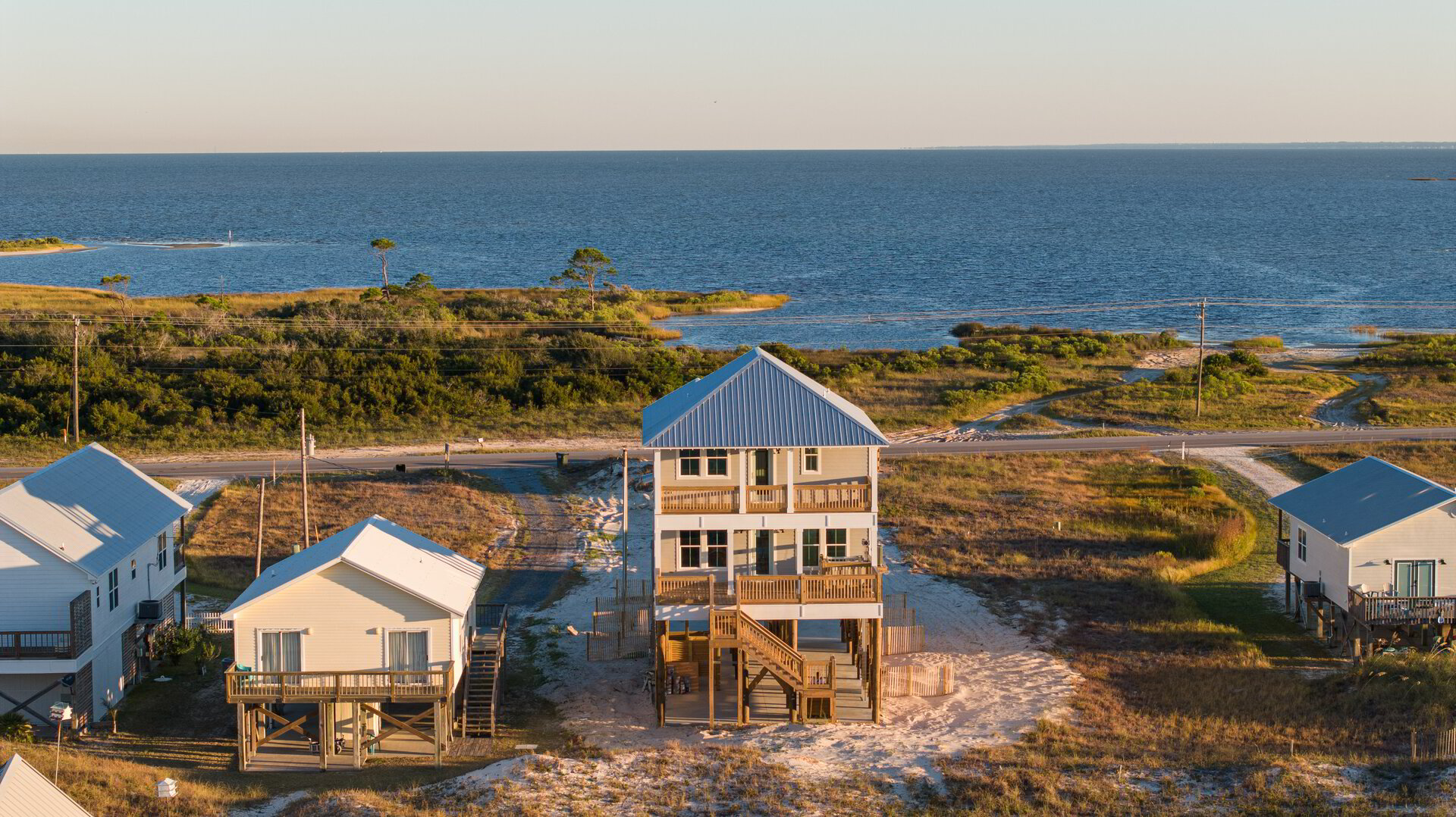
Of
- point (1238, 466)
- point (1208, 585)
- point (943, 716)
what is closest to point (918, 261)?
point (1238, 466)

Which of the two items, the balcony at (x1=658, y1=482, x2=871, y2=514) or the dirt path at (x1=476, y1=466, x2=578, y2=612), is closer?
the balcony at (x1=658, y1=482, x2=871, y2=514)

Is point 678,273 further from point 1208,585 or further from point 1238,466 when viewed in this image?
point 1208,585

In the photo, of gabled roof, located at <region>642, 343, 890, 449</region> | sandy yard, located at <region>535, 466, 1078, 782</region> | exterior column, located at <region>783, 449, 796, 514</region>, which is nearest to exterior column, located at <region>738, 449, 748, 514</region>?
gabled roof, located at <region>642, 343, 890, 449</region>

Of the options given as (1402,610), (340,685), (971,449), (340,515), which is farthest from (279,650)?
(971,449)

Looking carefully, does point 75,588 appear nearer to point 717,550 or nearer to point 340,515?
point 717,550

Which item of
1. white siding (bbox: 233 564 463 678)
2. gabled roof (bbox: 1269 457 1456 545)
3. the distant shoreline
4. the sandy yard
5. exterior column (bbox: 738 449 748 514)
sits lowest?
the sandy yard

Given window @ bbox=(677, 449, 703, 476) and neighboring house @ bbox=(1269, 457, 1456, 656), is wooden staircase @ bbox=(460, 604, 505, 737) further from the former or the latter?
neighboring house @ bbox=(1269, 457, 1456, 656)

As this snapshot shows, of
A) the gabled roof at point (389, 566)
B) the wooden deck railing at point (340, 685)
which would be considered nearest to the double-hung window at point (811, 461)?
the gabled roof at point (389, 566)
